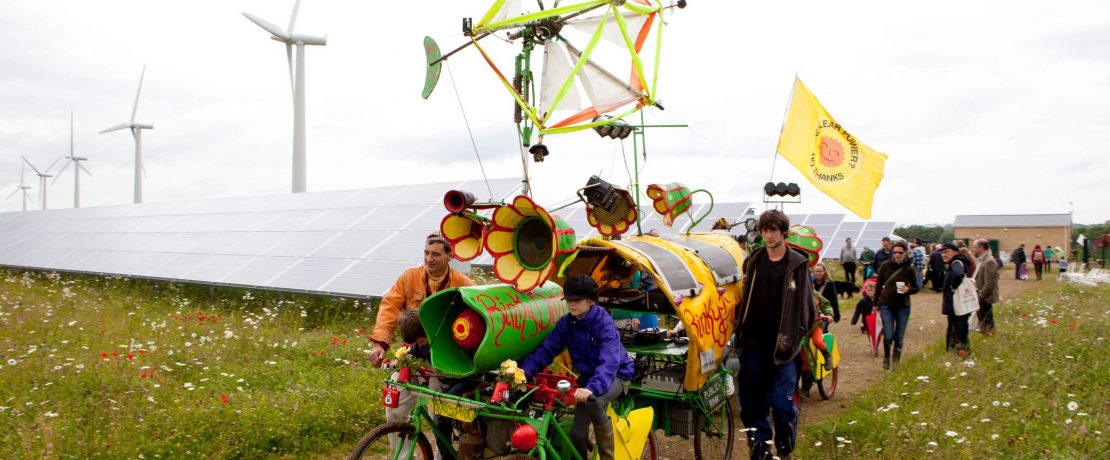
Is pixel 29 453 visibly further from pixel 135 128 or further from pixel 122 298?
pixel 135 128

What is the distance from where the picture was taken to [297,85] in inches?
958

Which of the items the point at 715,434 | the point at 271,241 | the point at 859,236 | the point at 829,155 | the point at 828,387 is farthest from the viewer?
the point at 859,236

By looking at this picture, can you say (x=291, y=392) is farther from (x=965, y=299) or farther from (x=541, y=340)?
(x=965, y=299)

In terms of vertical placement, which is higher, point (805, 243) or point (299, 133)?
point (299, 133)

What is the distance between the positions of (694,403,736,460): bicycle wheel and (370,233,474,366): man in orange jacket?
7.28 ft

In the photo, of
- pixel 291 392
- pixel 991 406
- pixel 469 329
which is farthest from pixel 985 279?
pixel 291 392

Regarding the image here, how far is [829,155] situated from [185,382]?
24.3 ft

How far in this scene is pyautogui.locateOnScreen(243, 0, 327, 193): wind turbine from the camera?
79.3 feet

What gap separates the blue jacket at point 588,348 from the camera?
424 cm

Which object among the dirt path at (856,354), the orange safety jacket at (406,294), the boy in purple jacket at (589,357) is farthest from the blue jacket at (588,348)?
the dirt path at (856,354)

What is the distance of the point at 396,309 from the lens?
5.09m

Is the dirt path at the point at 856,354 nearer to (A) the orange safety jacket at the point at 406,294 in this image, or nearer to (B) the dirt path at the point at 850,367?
Answer: (B) the dirt path at the point at 850,367

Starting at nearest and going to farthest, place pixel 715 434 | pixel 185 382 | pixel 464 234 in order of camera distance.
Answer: pixel 464 234, pixel 715 434, pixel 185 382

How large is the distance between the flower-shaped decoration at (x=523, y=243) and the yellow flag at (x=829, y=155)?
4067 millimetres
